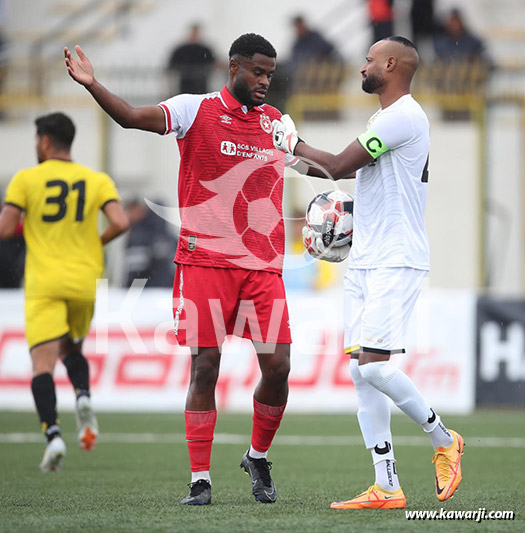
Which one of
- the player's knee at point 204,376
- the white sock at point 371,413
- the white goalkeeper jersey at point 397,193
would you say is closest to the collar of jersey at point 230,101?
the white goalkeeper jersey at point 397,193

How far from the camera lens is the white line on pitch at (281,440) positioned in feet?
30.8

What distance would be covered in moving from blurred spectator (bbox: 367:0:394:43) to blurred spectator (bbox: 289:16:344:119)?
0.65 meters

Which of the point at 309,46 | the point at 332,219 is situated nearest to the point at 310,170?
the point at 332,219

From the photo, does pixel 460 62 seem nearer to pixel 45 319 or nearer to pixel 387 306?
pixel 45 319

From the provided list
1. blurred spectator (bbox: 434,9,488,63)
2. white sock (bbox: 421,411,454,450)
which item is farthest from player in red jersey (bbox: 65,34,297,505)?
blurred spectator (bbox: 434,9,488,63)

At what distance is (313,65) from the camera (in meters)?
15.0

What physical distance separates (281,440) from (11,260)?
5.64m

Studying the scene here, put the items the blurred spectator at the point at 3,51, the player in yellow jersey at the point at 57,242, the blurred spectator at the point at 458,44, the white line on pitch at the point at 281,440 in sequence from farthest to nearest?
the blurred spectator at the point at 3,51 < the blurred spectator at the point at 458,44 < the white line on pitch at the point at 281,440 < the player in yellow jersey at the point at 57,242

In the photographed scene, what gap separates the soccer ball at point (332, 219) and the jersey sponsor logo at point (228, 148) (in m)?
0.51

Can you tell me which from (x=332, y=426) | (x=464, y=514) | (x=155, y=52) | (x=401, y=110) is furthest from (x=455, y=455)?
(x=155, y=52)

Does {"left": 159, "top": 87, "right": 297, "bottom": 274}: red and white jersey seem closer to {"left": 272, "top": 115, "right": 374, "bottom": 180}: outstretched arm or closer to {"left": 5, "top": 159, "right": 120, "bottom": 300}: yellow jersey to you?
{"left": 272, "top": 115, "right": 374, "bottom": 180}: outstretched arm

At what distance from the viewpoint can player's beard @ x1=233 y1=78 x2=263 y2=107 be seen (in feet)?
19.1

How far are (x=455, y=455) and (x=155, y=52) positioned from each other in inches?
549

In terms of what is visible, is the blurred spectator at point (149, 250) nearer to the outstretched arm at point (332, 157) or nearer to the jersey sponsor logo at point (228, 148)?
the jersey sponsor logo at point (228, 148)
